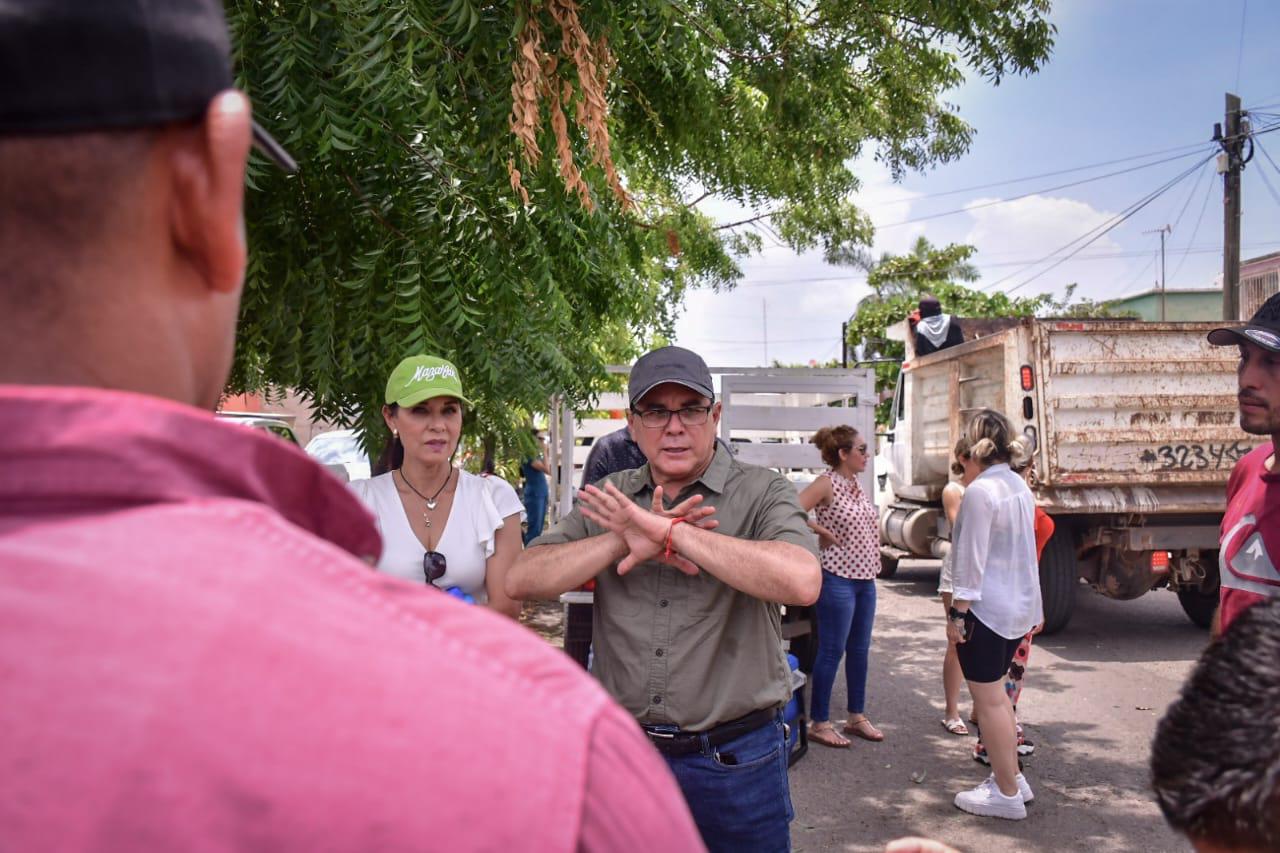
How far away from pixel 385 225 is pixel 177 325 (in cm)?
283

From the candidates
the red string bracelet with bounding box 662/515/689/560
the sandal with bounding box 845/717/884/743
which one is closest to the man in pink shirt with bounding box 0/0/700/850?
the red string bracelet with bounding box 662/515/689/560

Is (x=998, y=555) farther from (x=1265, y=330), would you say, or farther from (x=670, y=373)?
(x=670, y=373)

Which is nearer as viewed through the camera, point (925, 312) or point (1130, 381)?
point (1130, 381)

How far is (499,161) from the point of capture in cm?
344

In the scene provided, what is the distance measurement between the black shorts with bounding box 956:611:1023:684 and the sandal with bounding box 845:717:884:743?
1498mm

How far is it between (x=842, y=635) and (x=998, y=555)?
1.46 meters

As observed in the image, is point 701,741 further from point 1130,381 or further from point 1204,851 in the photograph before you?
point 1130,381

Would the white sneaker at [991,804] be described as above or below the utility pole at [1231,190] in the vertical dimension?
below

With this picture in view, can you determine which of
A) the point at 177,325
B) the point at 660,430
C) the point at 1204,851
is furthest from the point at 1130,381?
the point at 177,325

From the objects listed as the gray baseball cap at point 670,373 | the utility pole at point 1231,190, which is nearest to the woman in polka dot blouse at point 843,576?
the gray baseball cap at point 670,373

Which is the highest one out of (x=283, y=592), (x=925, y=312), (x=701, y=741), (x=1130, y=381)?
(x=925, y=312)

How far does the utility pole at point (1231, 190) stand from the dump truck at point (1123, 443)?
30.7 feet

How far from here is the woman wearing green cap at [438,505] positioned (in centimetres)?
336

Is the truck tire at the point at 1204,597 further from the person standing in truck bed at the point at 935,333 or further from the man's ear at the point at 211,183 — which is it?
the man's ear at the point at 211,183
